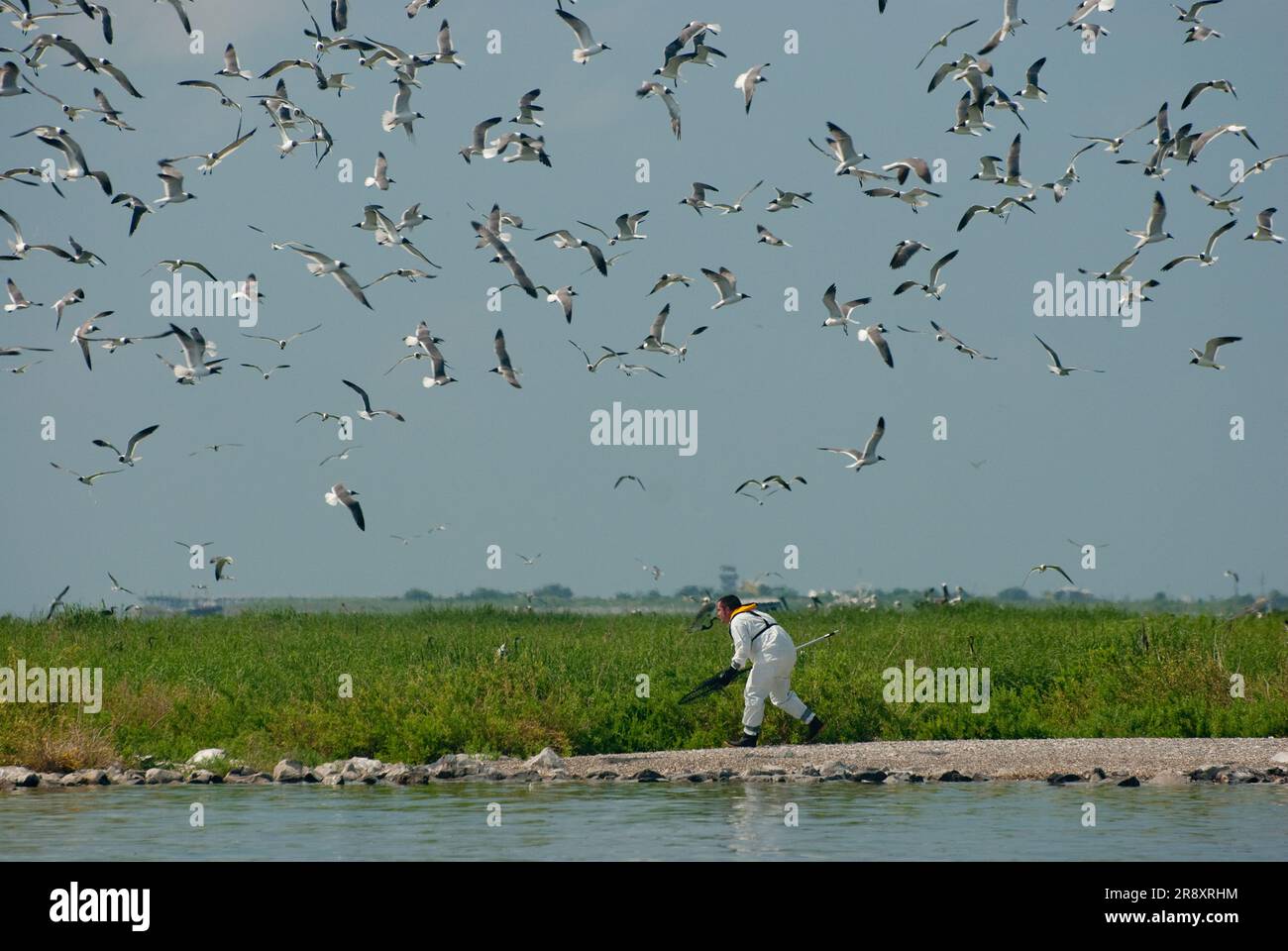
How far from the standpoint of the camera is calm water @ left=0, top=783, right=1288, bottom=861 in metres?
17.0

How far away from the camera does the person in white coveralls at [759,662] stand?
21.7 metres

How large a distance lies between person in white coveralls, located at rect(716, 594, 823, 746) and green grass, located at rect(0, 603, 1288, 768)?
4.60 ft

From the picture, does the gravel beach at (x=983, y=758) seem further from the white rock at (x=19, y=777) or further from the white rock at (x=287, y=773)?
the white rock at (x=19, y=777)

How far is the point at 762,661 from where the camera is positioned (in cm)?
2177

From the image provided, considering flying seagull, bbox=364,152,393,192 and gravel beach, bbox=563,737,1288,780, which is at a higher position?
flying seagull, bbox=364,152,393,192

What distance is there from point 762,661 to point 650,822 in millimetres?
3784
